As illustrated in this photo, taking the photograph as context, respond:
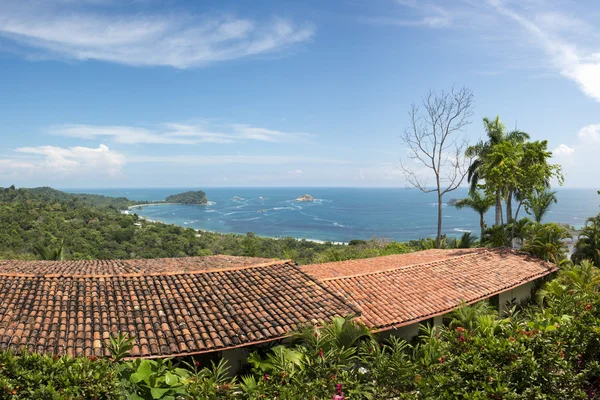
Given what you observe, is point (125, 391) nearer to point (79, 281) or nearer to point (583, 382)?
point (583, 382)

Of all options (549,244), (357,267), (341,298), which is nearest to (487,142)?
(549,244)

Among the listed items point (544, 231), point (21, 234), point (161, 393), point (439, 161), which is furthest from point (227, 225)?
point (161, 393)

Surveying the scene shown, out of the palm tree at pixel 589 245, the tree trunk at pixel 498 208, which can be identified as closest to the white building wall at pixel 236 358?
the tree trunk at pixel 498 208

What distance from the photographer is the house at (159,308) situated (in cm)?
871

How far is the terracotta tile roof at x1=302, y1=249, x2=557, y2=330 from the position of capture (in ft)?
39.6

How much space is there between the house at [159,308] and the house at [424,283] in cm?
138

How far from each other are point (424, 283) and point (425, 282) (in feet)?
0.38

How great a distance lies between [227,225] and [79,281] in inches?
4926

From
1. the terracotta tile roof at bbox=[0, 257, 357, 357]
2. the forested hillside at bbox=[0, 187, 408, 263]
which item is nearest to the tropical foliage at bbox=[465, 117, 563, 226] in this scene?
the forested hillside at bbox=[0, 187, 408, 263]

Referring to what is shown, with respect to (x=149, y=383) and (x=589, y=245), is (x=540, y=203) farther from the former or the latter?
(x=149, y=383)

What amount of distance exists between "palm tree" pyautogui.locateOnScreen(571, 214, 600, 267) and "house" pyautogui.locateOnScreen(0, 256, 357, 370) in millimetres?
17953

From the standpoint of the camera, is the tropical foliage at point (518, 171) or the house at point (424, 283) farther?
the tropical foliage at point (518, 171)

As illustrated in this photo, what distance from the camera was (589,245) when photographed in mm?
22234

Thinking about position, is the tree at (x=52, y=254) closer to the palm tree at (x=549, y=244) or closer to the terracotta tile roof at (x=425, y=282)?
the terracotta tile roof at (x=425, y=282)
